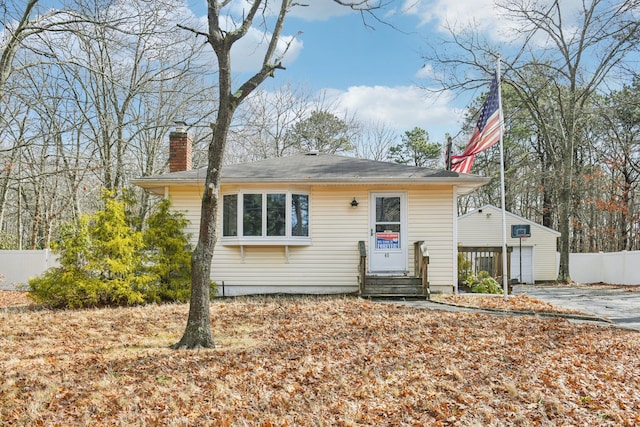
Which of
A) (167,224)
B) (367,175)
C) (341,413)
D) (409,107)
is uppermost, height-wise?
(409,107)

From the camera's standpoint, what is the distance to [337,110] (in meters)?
29.3

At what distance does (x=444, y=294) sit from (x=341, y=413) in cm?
767

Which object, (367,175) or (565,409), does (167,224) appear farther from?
(565,409)

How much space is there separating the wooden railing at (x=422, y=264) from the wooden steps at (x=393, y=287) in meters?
0.12

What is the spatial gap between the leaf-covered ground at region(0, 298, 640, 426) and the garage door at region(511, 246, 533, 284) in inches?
574

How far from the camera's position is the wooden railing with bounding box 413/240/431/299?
10.5m

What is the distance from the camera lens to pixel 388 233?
37.6ft

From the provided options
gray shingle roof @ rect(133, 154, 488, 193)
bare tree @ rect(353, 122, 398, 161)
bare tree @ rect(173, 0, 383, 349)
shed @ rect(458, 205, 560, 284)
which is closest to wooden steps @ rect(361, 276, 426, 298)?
gray shingle roof @ rect(133, 154, 488, 193)

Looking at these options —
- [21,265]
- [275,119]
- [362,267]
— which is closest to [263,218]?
[362,267]

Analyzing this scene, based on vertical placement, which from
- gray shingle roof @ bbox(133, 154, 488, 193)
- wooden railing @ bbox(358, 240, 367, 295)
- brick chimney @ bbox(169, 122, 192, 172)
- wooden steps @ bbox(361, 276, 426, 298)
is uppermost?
brick chimney @ bbox(169, 122, 192, 172)

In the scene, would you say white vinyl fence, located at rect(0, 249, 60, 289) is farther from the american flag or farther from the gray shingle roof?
the american flag

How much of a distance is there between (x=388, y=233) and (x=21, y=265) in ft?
45.5

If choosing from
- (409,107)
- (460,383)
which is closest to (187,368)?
(460,383)

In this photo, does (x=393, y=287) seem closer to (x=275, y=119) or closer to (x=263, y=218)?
(x=263, y=218)
